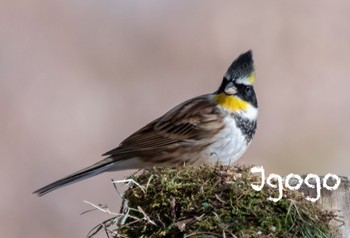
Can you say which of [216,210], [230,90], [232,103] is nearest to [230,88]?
[230,90]

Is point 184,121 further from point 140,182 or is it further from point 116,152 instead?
point 140,182

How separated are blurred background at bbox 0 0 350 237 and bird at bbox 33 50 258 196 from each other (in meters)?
2.24

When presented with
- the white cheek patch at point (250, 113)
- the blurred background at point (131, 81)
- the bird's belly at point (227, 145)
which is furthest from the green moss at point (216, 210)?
the blurred background at point (131, 81)

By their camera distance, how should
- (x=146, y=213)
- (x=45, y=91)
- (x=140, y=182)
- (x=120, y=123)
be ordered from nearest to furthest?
(x=146, y=213) < (x=140, y=182) < (x=120, y=123) < (x=45, y=91)

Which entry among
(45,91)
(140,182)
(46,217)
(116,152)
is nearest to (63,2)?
(45,91)

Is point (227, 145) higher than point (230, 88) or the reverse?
the reverse

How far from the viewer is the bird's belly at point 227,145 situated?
707 centimetres

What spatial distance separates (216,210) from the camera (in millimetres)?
4660

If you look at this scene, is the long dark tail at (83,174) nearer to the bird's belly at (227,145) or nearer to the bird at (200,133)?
the bird at (200,133)

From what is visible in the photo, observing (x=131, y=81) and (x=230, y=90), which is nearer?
(x=230, y=90)

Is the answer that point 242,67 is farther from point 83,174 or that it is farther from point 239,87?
point 83,174

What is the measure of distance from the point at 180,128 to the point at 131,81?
405cm

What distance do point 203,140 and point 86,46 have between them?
5.10m

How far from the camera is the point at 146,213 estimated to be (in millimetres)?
4820
